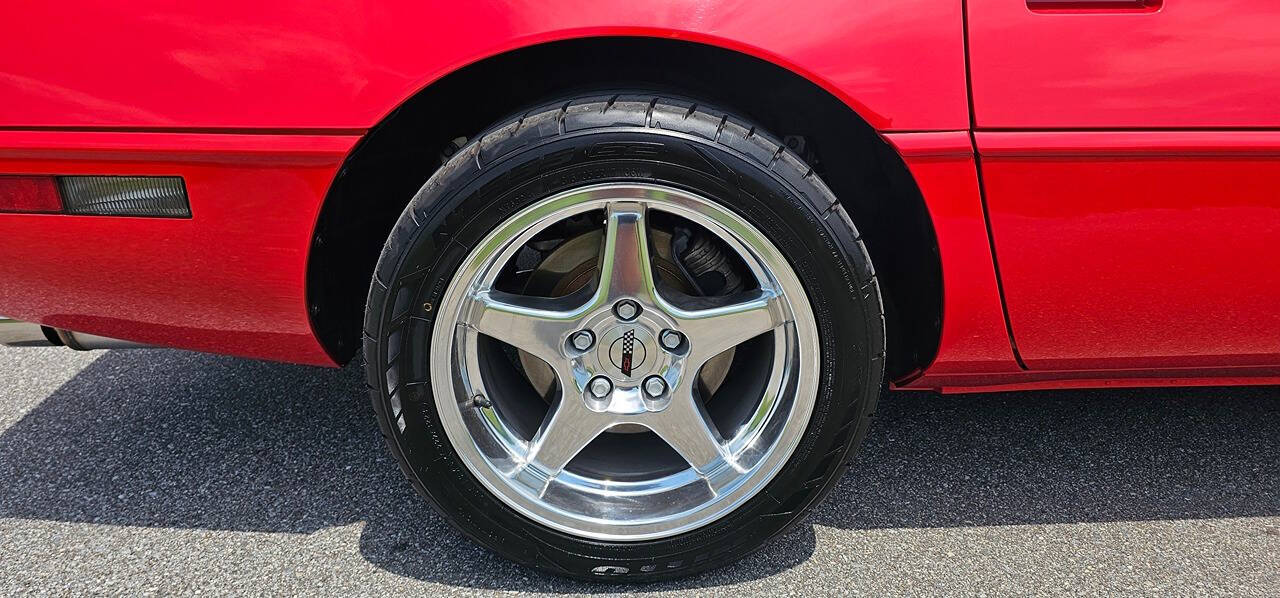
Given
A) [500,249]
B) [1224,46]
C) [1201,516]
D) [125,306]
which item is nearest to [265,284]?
[125,306]

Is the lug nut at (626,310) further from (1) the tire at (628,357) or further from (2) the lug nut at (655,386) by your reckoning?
(1) the tire at (628,357)

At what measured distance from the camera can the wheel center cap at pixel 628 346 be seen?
166 centimetres

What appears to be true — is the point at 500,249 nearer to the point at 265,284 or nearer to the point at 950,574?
the point at 265,284

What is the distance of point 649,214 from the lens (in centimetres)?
164

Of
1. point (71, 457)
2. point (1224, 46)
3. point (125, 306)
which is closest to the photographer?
point (1224, 46)

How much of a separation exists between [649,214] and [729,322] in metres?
0.24

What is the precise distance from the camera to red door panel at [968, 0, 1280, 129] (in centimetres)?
139

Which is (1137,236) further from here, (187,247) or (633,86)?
(187,247)

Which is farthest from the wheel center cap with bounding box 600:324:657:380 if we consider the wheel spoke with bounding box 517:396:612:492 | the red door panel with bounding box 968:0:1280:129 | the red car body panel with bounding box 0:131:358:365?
the red door panel with bounding box 968:0:1280:129

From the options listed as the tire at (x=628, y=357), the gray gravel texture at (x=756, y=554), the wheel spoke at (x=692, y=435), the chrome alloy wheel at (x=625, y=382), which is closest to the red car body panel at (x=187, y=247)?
the tire at (x=628, y=357)

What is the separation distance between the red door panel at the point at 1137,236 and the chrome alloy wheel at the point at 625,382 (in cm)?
39

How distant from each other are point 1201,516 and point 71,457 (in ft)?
8.24

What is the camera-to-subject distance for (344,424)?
2.26 metres

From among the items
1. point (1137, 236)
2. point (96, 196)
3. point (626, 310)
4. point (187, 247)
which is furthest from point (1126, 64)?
point (96, 196)
